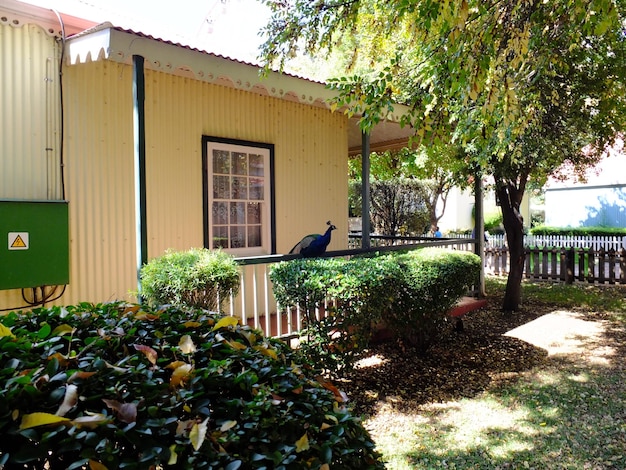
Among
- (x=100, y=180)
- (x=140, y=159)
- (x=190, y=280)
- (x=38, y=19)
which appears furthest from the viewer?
(x=100, y=180)

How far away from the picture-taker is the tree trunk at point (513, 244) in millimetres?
9445

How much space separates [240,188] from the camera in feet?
22.9

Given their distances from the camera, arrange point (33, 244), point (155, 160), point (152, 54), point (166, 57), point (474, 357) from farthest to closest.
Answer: point (474, 357) → point (155, 160) → point (33, 244) → point (166, 57) → point (152, 54)

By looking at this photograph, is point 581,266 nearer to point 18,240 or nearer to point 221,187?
point 221,187

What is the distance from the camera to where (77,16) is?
5172 mm

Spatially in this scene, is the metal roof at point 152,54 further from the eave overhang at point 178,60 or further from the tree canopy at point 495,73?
the tree canopy at point 495,73

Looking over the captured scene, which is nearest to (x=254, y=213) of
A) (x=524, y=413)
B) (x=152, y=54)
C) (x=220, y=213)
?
(x=220, y=213)

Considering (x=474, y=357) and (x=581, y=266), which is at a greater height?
(x=581, y=266)

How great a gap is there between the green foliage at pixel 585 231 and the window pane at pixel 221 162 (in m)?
19.0

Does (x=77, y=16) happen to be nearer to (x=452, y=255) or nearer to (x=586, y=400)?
(x=452, y=255)

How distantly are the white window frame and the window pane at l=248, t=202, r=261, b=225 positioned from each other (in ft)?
0.07

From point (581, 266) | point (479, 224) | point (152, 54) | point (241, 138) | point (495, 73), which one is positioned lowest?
point (581, 266)

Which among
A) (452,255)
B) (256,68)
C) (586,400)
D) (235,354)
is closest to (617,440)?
(586,400)

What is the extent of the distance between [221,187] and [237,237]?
2.54 ft
